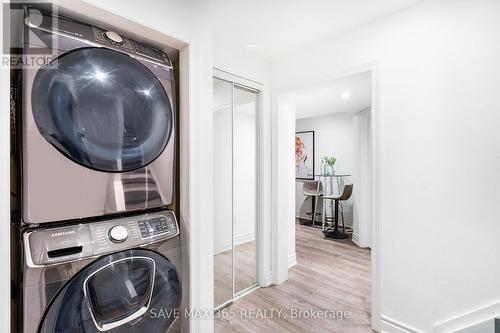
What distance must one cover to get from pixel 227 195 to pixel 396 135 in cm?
152

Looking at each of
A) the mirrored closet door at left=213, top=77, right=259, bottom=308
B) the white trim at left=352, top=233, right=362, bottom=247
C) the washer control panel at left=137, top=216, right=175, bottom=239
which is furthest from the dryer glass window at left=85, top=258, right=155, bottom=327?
the white trim at left=352, top=233, right=362, bottom=247

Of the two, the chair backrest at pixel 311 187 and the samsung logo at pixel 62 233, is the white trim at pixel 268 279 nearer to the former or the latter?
the samsung logo at pixel 62 233

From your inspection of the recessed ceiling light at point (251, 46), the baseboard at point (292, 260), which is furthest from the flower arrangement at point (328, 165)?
the recessed ceiling light at point (251, 46)

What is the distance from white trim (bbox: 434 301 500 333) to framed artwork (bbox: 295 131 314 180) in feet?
14.6

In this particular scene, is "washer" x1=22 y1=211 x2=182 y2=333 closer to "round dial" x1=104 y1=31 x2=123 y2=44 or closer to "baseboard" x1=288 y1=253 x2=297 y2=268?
"round dial" x1=104 y1=31 x2=123 y2=44

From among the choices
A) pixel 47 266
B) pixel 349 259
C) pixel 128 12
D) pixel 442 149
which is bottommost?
pixel 349 259

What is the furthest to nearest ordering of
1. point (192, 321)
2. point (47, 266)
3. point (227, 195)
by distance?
point (227, 195), point (192, 321), point (47, 266)

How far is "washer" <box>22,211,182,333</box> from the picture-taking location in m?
0.89

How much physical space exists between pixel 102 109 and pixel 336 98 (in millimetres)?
3674

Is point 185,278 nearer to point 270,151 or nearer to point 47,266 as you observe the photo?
point 47,266

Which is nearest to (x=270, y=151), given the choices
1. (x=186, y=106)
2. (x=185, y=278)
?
(x=186, y=106)

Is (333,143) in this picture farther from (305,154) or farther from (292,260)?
(292,260)

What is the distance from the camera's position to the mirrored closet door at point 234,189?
90.4 inches

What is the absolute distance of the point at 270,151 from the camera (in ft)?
8.81
